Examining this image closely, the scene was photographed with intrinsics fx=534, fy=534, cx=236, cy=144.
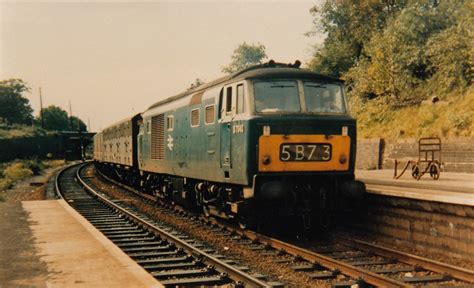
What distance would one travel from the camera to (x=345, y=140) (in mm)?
10430

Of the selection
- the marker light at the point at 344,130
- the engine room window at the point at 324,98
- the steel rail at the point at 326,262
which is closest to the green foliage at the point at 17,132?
the steel rail at the point at 326,262

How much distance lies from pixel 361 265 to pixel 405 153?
52.6 ft

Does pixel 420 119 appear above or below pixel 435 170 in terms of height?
above

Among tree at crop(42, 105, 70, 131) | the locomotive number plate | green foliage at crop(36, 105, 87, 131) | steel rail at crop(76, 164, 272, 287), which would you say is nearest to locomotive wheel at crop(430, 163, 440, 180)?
the locomotive number plate

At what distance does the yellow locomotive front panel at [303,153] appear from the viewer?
32.6 feet

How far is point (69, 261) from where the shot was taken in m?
8.03

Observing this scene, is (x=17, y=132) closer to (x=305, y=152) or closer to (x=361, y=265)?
(x=305, y=152)

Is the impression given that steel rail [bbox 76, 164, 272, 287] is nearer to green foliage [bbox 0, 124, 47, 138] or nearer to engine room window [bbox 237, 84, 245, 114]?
engine room window [bbox 237, 84, 245, 114]

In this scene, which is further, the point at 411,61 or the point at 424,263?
the point at 411,61

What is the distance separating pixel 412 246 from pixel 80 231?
6546 mm

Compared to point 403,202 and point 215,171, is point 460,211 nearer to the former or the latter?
point 403,202

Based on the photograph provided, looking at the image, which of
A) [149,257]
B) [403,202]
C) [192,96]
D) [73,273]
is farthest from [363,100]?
[73,273]

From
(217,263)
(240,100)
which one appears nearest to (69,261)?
(217,263)

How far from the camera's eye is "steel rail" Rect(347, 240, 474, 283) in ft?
24.5
